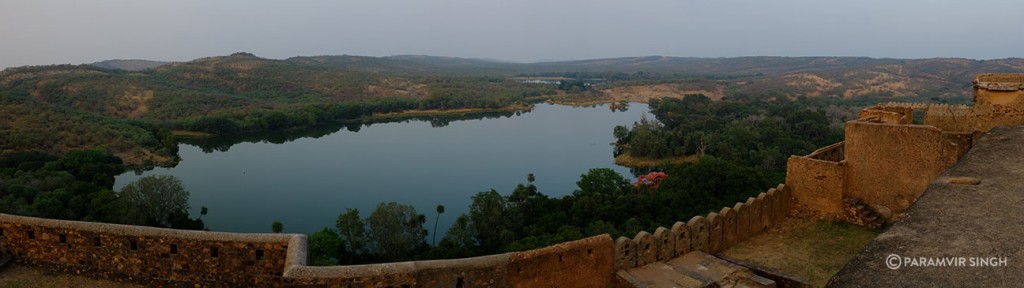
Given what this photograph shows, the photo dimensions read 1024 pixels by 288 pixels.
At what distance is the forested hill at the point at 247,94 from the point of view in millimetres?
50531

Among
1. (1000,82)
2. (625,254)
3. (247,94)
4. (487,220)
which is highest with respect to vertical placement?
(1000,82)

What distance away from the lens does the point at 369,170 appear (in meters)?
50.1

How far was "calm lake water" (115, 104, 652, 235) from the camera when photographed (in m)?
37.8

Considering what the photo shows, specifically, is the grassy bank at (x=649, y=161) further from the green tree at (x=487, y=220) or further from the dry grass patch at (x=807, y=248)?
the dry grass patch at (x=807, y=248)

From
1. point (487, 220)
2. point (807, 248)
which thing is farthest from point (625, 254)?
point (487, 220)

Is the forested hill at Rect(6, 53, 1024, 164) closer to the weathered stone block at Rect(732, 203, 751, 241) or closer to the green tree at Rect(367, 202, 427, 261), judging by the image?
the green tree at Rect(367, 202, 427, 261)

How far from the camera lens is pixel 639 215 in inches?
1115

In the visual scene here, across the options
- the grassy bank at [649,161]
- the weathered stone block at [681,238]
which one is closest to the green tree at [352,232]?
the weathered stone block at [681,238]

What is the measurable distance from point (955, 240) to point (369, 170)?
47.7 m

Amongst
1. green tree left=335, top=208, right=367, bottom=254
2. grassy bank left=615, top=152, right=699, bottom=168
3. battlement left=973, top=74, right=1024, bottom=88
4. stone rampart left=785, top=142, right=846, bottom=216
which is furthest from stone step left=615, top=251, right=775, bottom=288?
grassy bank left=615, top=152, right=699, bottom=168

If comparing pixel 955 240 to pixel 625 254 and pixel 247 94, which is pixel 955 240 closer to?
pixel 625 254

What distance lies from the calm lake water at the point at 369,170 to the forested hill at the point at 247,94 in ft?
15.5

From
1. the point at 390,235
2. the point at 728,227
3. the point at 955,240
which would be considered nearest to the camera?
the point at 955,240

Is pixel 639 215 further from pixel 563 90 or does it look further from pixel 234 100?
pixel 563 90
